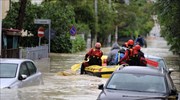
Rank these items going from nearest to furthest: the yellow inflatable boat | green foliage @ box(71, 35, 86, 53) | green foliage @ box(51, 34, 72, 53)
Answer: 1. the yellow inflatable boat
2. green foliage @ box(51, 34, 72, 53)
3. green foliage @ box(71, 35, 86, 53)

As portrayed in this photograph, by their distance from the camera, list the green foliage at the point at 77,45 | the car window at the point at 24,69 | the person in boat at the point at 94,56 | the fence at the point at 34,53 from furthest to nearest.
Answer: the green foliage at the point at 77,45
the fence at the point at 34,53
the person in boat at the point at 94,56
the car window at the point at 24,69

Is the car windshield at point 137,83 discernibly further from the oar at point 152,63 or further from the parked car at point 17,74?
the oar at point 152,63

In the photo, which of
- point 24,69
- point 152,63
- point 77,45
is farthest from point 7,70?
point 77,45

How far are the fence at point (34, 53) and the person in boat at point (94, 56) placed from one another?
10353 mm

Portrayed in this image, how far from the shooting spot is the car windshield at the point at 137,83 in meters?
11.7

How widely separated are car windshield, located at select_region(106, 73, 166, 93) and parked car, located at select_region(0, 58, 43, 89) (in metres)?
3.65

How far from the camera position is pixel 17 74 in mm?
15219

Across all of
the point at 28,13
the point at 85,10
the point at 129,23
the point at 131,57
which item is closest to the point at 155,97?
the point at 131,57

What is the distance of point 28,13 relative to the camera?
4662cm

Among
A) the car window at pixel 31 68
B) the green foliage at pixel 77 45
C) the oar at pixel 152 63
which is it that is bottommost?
the green foliage at pixel 77 45

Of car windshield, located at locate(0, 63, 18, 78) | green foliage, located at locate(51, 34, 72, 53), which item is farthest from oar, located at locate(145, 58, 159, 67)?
green foliage, located at locate(51, 34, 72, 53)

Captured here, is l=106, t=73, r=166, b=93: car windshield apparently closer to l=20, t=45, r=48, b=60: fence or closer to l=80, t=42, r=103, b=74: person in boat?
l=80, t=42, r=103, b=74: person in boat

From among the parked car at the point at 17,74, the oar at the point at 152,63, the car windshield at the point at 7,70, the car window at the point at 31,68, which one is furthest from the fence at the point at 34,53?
the car windshield at the point at 7,70

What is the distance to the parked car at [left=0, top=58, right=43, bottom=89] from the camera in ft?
48.1
